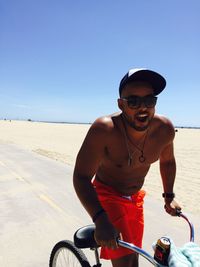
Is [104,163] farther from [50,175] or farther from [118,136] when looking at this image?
[50,175]

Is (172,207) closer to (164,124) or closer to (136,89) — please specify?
(164,124)

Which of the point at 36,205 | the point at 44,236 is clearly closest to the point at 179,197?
the point at 36,205

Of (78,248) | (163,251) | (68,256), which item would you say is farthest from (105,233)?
(68,256)

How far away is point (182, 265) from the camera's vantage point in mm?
1689

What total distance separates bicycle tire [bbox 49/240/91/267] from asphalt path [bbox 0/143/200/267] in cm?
85

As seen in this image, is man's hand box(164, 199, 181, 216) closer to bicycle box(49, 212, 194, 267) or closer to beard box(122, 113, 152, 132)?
bicycle box(49, 212, 194, 267)

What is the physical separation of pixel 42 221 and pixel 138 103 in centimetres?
398

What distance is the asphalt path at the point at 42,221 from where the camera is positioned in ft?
14.4

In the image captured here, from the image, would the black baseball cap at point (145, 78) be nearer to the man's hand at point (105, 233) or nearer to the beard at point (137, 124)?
the beard at point (137, 124)

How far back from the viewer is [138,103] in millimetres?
2281

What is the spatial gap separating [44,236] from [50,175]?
507 centimetres

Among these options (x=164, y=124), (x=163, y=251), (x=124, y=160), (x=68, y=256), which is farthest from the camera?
(x=68, y=256)

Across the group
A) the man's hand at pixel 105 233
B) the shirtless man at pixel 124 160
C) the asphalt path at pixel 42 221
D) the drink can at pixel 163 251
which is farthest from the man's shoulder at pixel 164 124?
the asphalt path at pixel 42 221

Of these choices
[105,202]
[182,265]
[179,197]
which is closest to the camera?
[182,265]
